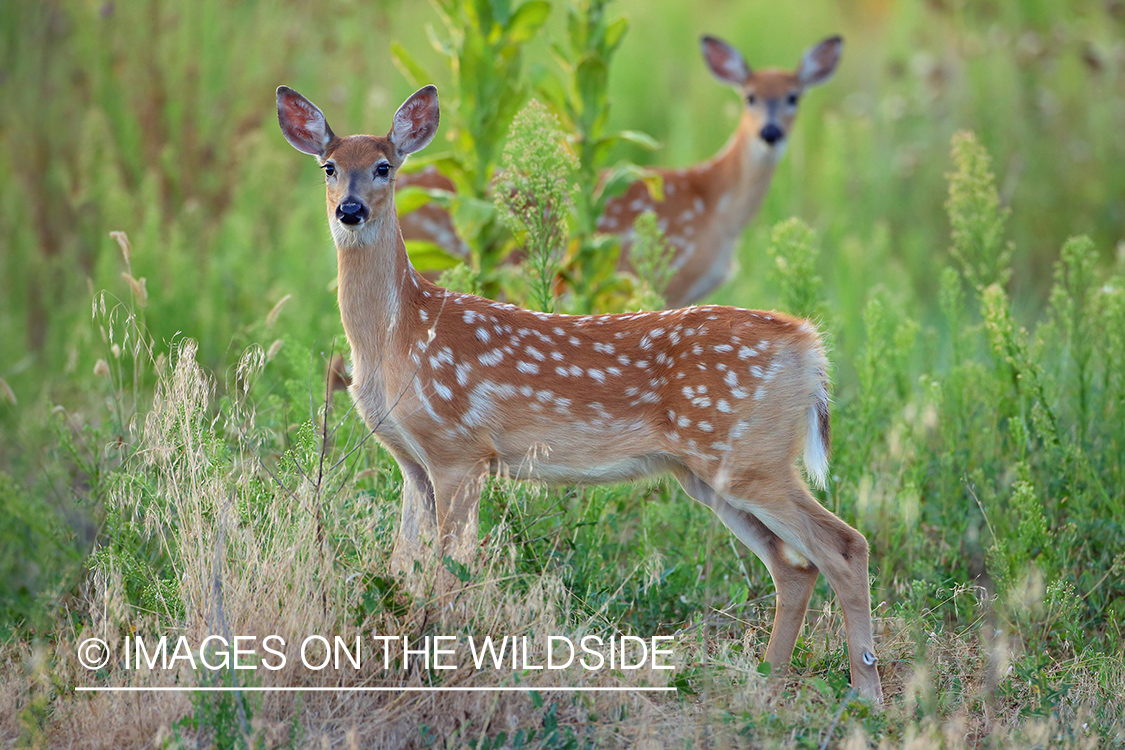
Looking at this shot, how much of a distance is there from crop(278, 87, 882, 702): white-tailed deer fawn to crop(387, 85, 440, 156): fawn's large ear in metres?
0.04

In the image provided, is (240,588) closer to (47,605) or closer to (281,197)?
(47,605)

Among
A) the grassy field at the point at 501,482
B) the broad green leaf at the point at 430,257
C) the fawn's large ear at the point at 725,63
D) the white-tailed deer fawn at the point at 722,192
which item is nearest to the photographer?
the grassy field at the point at 501,482

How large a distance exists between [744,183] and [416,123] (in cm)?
413

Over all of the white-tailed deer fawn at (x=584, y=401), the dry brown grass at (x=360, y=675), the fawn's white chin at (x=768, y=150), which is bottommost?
the dry brown grass at (x=360, y=675)

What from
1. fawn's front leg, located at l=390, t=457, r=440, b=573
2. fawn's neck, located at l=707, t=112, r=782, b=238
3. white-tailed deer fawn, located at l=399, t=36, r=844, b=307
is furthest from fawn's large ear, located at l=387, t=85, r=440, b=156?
fawn's neck, located at l=707, t=112, r=782, b=238

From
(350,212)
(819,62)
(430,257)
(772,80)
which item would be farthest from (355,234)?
(819,62)

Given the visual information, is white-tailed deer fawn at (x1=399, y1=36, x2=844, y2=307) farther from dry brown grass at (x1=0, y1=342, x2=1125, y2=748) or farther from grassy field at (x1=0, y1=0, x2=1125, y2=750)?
dry brown grass at (x1=0, y1=342, x2=1125, y2=748)

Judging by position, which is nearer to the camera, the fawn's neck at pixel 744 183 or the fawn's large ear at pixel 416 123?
the fawn's large ear at pixel 416 123

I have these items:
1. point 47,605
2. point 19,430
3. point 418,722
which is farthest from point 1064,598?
point 19,430

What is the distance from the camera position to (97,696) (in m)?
3.87

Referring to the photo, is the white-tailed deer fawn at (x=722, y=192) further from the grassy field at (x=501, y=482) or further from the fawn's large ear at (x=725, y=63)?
the grassy field at (x=501, y=482)

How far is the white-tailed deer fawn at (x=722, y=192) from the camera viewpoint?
27.1 ft

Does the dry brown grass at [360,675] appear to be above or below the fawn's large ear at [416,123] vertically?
below

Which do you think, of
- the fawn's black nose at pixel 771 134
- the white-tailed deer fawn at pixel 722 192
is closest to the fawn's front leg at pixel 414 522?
the white-tailed deer fawn at pixel 722 192
